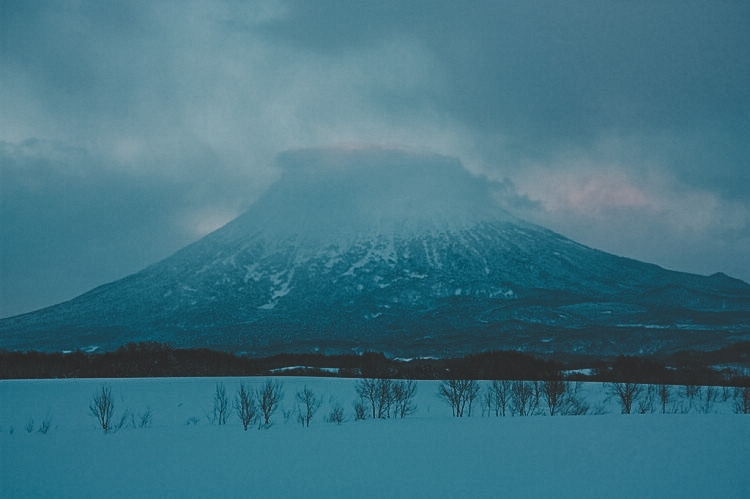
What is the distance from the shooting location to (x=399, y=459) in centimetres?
1933

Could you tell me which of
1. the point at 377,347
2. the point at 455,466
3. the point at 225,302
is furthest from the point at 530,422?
the point at 225,302

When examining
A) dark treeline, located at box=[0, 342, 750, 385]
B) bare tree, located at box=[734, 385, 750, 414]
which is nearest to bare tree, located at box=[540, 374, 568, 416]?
bare tree, located at box=[734, 385, 750, 414]

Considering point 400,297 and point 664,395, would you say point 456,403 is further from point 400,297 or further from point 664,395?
point 400,297

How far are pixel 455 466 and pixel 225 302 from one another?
128670 mm

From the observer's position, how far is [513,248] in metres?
161

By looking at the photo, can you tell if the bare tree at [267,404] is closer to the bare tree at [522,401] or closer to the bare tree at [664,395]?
the bare tree at [522,401]

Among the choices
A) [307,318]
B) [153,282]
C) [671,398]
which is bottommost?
[671,398]

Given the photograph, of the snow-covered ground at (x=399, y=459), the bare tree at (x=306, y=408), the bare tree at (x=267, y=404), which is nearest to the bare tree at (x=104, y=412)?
the snow-covered ground at (x=399, y=459)

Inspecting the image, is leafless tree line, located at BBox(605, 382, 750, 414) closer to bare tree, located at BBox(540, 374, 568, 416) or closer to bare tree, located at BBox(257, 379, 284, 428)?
bare tree, located at BBox(540, 374, 568, 416)

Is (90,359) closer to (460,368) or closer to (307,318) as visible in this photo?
(460,368)

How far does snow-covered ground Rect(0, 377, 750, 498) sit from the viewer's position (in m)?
15.8

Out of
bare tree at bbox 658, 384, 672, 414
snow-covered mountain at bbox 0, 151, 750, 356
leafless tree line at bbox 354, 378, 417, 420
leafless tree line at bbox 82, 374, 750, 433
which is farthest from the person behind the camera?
snow-covered mountain at bbox 0, 151, 750, 356

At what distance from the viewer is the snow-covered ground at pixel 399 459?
15.8 metres

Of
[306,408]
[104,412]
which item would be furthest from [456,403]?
[104,412]
